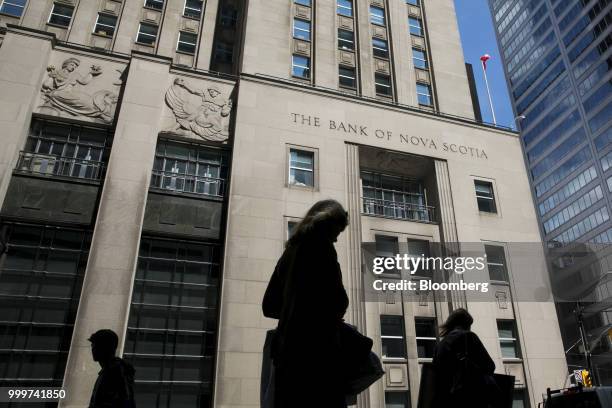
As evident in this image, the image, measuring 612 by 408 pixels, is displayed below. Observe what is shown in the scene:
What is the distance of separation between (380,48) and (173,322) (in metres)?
21.5

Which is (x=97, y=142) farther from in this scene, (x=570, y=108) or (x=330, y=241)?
(x=570, y=108)

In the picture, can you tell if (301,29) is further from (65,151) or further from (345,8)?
(65,151)

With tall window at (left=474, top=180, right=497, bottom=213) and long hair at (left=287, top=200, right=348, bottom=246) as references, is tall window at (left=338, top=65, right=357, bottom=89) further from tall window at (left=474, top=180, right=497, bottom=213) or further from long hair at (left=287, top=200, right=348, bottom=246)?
long hair at (left=287, top=200, right=348, bottom=246)

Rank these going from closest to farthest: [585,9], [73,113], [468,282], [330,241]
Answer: [330,241] < [73,113] < [468,282] < [585,9]

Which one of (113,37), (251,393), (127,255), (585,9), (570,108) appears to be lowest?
(251,393)

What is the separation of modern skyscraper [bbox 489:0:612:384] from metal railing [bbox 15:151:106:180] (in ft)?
211

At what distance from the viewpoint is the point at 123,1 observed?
1048 inches

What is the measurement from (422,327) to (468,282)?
3.18m

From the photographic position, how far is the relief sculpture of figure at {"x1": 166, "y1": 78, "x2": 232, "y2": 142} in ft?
69.6

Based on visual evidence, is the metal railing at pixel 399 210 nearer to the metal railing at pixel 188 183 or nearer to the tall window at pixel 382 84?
the tall window at pixel 382 84

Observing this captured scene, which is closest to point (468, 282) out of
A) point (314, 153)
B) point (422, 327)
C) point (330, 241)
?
point (422, 327)

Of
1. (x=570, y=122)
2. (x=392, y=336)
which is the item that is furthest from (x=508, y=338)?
(x=570, y=122)

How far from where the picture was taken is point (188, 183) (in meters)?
20.6

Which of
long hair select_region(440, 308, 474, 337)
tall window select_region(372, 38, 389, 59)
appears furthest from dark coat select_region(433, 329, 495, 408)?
tall window select_region(372, 38, 389, 59)
